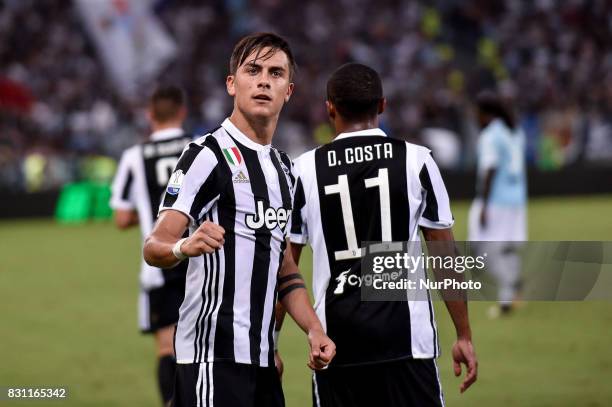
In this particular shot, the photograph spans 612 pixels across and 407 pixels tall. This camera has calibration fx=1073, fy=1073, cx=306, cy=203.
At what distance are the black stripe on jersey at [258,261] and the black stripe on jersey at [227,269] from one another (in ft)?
0.31

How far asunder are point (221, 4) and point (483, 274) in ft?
89.5

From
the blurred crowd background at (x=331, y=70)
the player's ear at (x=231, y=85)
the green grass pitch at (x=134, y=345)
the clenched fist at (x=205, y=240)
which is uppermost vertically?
the blurred crowd background at (x=331, y=70)

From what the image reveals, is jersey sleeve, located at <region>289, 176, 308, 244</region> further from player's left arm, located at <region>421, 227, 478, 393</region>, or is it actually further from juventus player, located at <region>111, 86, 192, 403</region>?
juventus player, located at <region>111, 86, 192, 403</region>

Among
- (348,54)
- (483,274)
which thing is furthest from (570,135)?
(483,274)

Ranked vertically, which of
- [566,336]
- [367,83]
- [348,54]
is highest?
[348,54]

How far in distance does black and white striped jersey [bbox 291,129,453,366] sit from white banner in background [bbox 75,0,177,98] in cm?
2444

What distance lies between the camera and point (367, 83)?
5012 millimetres

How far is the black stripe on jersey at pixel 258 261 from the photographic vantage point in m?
4.45

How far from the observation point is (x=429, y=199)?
16.3ft

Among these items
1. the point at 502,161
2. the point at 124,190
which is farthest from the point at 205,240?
the point at 502,161

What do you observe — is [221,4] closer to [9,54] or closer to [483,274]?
[9,54]

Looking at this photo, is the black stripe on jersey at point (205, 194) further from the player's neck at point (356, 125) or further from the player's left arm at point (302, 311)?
the player's neck at point (356, 125)

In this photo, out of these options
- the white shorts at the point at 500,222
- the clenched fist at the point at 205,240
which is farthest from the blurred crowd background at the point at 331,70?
the clenched fist at the point at 205,240

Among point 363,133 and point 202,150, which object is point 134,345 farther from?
point 202,150
